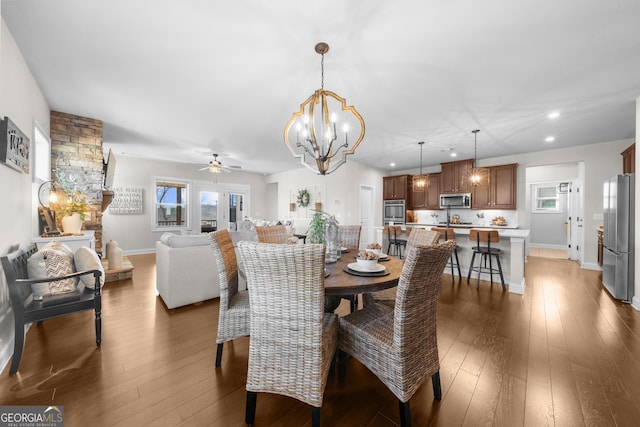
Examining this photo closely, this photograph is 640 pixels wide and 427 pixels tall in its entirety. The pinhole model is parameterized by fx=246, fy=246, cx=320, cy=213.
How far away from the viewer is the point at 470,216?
6.58 meters

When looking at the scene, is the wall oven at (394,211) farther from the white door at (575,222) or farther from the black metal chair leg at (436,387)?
the black metal chair leg at (436,387)

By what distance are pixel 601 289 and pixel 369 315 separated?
4469 millimetres

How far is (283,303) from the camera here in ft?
4.09

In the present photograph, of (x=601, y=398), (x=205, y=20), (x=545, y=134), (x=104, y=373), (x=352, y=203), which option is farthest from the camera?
(x=352, y=203)

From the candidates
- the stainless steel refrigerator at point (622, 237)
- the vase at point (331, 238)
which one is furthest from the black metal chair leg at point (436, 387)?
the stainless steel refrigerator at point (622, 237)

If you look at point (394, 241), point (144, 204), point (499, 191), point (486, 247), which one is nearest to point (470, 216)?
point (499, 191)

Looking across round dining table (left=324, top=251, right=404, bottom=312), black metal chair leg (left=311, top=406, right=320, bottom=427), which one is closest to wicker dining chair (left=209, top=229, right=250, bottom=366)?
round dining table (left=324, top=251, right=404, bottom=312)

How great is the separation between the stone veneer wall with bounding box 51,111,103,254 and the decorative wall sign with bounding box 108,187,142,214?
9.17 feet

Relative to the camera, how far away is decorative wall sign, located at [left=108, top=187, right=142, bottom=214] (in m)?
6.34

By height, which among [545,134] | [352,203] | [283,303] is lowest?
[283,303]

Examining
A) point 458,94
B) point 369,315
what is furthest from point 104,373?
point 458,94

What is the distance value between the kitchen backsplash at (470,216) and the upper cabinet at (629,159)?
6.00 ft

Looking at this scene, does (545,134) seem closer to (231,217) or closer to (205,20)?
(205,20)
